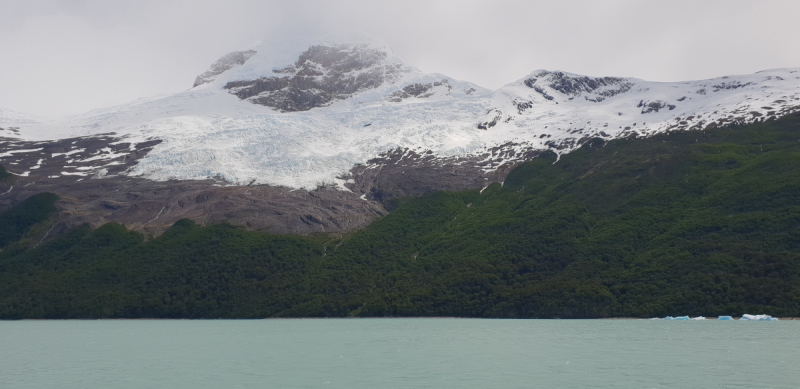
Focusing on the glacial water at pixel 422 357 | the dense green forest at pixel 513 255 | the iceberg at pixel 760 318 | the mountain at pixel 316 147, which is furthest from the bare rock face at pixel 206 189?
the iceberg at pixel 760 318

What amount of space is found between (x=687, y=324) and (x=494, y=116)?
382 feet

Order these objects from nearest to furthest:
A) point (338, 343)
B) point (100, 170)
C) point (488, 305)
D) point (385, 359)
→ 1. point (385, 359)
2. point (338, 343)
3. point (488, 305)
4. point (100, 170)

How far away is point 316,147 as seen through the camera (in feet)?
538

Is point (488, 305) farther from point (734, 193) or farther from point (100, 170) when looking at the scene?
point (100, 170)

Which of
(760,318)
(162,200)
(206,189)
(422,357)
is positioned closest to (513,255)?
(760,318)

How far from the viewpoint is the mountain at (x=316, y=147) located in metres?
138

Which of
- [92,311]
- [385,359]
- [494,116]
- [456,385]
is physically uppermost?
[494,116]

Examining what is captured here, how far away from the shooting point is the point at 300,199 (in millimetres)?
142250

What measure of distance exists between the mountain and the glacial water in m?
65.0

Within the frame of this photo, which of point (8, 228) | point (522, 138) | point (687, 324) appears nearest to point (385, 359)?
point (687, 324)

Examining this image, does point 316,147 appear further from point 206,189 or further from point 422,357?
point 422,357

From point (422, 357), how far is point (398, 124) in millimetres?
131810

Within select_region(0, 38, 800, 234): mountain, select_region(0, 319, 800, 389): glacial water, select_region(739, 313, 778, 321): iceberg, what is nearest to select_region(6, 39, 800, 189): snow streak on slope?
select_region(0, 38, 800, 234): mountain

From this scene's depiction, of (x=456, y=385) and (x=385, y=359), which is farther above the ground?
(x=456, y=385)
